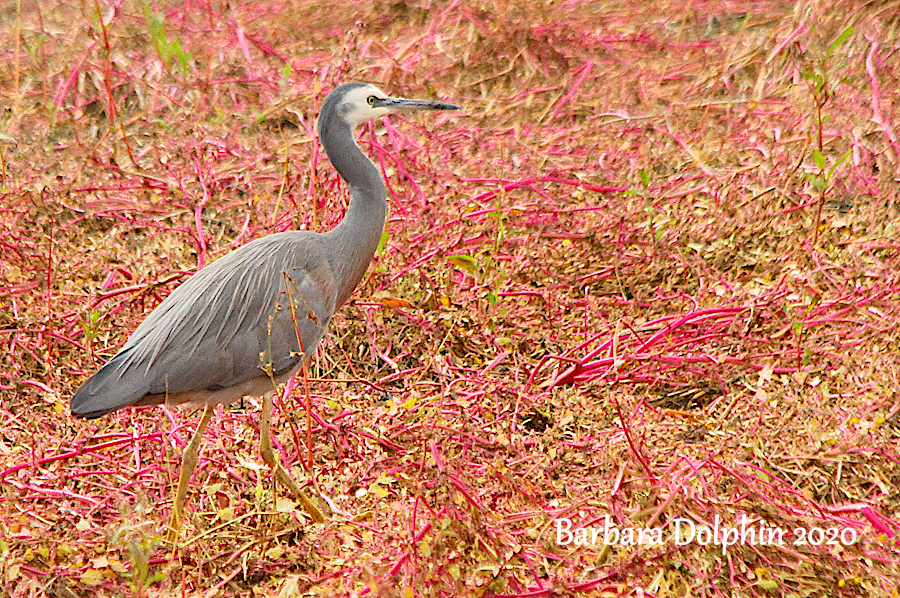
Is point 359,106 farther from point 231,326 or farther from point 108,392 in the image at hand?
point 108,392

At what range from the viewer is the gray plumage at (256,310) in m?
3.56

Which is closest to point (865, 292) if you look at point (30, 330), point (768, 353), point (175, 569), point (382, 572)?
point (768, 353)

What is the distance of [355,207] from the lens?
395 cm

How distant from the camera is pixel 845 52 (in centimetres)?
602

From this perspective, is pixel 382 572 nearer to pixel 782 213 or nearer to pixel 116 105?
pixel 782 213

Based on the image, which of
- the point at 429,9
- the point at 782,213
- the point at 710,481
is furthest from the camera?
the point at 429,9

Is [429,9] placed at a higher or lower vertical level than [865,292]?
higher

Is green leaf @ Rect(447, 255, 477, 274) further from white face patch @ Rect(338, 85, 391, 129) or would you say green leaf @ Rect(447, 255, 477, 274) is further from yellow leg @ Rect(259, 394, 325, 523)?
yellow leg @ Rect(259, 394, 325, 523)

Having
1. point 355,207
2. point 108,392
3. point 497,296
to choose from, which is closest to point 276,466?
point 108,392

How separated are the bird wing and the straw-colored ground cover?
1.00 feet

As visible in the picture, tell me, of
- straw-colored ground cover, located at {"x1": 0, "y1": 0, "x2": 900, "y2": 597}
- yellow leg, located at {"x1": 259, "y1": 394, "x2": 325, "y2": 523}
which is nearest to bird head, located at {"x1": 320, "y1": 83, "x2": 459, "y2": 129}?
straw-colored ground cover, located at {"x1": 0, "y1": 0, "x2": 900, "y2": 597}

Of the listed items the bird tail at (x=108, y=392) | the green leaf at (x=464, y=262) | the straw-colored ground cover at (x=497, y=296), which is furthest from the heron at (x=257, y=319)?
the green leaf at (x=464, y=262)

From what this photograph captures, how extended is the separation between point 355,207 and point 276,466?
3.30 ft

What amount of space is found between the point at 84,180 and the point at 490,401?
282 cm
